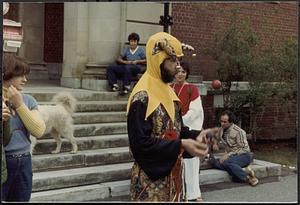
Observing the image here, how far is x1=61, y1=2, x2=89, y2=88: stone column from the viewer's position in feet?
16.6

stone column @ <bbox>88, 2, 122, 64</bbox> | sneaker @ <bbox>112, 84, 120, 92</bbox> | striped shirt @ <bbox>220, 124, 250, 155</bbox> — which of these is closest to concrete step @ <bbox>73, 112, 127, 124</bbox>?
sneaker @ <bbox>112, 84, 120, 92</bbox>

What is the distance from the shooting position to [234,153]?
13.5 ft

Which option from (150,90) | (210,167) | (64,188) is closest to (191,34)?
(210,167)

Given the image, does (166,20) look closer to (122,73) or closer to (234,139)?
(122,73)

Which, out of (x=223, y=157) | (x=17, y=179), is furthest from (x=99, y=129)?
(x=17, y=179)

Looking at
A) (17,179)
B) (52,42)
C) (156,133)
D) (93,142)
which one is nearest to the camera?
(156,133)

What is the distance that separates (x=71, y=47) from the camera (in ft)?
17.4

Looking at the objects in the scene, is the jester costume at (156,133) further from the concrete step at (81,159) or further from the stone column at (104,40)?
the stone column at (104,40)

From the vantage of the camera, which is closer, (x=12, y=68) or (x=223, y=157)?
(x=12, y=68)

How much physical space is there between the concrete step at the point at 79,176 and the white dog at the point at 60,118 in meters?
0.28

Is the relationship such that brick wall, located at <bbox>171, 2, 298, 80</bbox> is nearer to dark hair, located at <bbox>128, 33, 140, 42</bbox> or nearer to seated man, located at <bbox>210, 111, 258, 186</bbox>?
dark hair, located at <bbox>128, 33, 140, 42</bbox>

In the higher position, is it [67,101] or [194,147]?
[194,147]

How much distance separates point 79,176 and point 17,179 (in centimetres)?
174

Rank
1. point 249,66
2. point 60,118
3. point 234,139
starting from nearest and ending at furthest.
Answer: point 234,139 < point 60,118 < point 249,66
